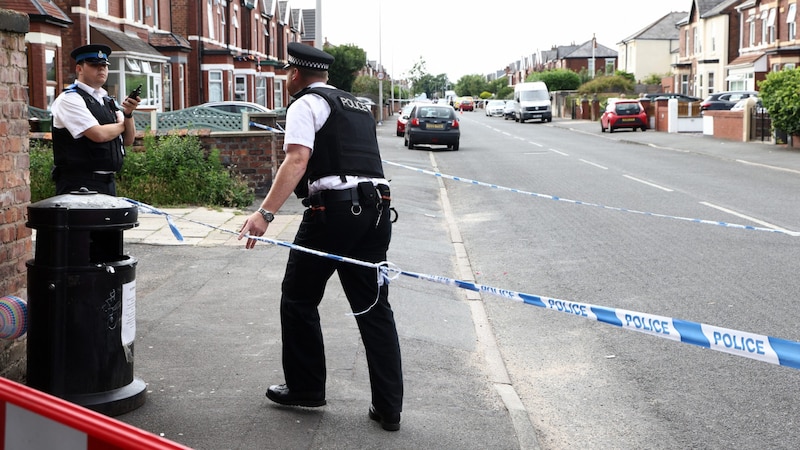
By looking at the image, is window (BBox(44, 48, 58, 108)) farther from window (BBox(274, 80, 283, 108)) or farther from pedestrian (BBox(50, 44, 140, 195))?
window (BBox(274, 80, 283, 108))

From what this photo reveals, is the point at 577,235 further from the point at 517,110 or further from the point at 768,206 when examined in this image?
the point at 517,110

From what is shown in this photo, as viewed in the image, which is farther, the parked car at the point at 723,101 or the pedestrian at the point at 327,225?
the parked car at the point at 723,101

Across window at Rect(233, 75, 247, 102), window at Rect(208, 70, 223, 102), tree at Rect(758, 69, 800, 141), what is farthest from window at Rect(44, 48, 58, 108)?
window at Rect(233, 75, 247, 102)

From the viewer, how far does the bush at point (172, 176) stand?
13320 millimetres

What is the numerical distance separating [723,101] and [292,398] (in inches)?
1837

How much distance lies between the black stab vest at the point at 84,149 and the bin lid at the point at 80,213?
1789 mm

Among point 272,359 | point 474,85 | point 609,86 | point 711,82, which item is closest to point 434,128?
point 272,359

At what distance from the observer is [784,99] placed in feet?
92.3

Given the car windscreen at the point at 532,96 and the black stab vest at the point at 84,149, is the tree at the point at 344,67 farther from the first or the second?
the black stab vest at the point at 84,149

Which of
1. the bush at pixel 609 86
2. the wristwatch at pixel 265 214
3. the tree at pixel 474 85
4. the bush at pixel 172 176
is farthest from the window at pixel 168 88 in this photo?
the tree at pixel 474 85

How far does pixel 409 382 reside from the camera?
5.82 metres

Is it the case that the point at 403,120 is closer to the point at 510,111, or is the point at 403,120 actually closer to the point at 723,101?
the point at 723,101

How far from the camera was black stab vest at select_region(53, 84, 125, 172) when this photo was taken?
6465 millimetres

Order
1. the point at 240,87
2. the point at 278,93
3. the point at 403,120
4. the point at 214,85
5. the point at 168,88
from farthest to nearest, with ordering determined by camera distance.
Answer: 1. the point at 278,93
2. the point at 240,87
3. the point at 214,85
4. the point at 168,88
5. the point at 403,120
